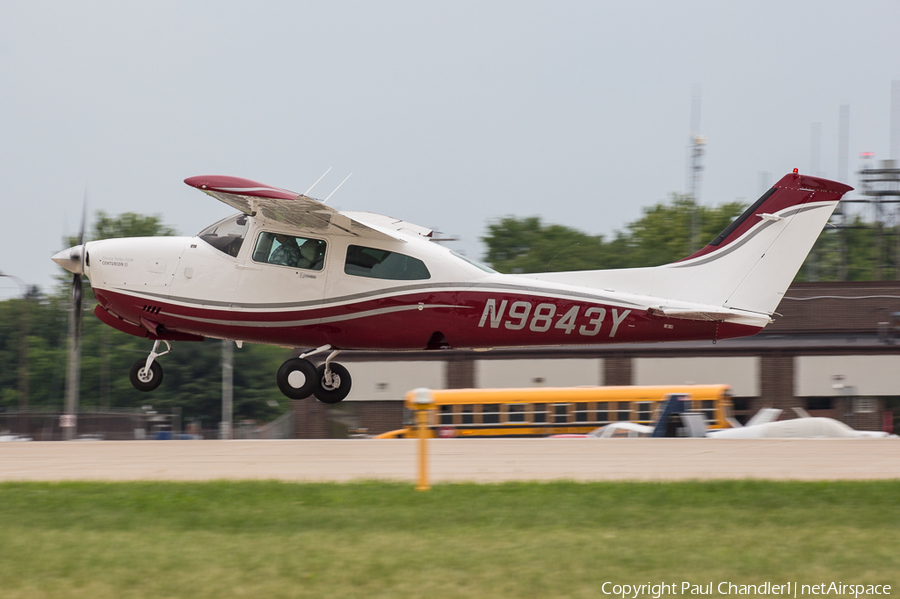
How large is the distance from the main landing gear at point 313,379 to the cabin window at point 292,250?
A: 1.54 m

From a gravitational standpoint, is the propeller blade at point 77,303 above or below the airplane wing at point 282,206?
below

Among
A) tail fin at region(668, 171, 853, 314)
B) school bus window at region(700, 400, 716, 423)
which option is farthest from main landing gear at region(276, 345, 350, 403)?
school bus window at region(700, 400, 716, 423)

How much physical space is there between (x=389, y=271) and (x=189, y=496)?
17.4 feet

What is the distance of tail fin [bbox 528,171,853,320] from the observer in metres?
14.8

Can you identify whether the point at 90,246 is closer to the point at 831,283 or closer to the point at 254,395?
the point at 831,283

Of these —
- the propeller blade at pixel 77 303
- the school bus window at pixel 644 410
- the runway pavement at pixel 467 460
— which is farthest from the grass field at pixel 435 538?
the school bus window at pixel 644 410

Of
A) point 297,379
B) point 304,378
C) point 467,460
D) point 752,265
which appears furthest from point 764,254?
point 297,379

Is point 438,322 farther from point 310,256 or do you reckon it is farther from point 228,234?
point 228,234

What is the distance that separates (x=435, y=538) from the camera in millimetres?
8625

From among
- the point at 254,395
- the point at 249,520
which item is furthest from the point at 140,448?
the point at 254,395

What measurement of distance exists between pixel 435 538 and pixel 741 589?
2821 millimetres

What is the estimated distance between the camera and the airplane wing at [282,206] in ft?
43.5

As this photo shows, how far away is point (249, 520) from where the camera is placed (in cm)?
941

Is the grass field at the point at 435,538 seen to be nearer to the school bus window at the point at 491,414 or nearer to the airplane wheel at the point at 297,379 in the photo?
the airplane wheel at the point at 297,379
